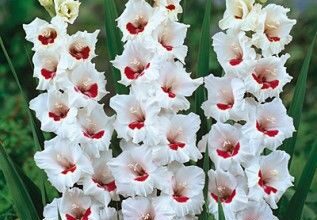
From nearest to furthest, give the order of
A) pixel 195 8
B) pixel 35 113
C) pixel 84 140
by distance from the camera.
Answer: pixel 84 140
pixel 35 113
pixel 195 8

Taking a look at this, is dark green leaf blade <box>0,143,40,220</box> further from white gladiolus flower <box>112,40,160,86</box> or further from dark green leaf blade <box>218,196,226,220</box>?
dark green leaf blade <box>218,196,226,220</box>

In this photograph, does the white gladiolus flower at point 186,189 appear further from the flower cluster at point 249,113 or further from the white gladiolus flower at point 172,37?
the white gladiolus flower at point 172,37

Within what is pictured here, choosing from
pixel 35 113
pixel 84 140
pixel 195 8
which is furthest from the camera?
pixel 195 8

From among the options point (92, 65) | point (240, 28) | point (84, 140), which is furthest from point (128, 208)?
point (240, 28)

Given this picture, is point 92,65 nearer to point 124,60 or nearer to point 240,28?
point 124,60

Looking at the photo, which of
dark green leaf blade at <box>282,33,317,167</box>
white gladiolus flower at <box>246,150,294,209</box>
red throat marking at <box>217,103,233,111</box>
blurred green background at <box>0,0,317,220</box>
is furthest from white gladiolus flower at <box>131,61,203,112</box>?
blurred green background at <box>0,0,317,220</box>

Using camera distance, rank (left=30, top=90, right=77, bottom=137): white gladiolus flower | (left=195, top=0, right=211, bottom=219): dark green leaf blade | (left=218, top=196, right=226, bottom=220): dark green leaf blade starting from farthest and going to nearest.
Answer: (left=195, top=0, right=211, bottom=219): dark green leaf blade → (left=30, top=90, right=77, bottom=137): white gladiolus flower → (left=218, top=196, right=226, bottom=220): dark green leaf blade
